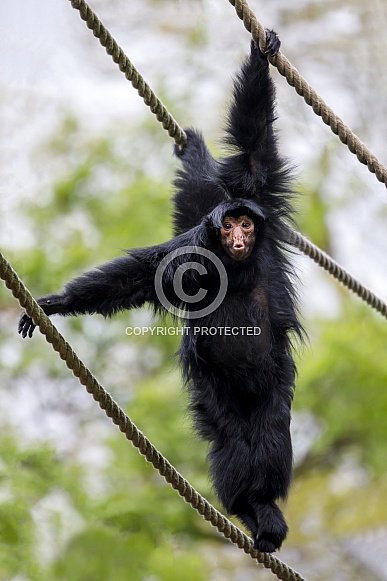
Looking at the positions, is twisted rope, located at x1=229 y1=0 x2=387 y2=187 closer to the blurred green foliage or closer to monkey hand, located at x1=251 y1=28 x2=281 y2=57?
monkey hand, located at x1=251 y1=28 x2=281 y2=57

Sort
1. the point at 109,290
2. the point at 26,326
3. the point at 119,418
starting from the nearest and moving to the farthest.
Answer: the point at 119,418
the point at 26,326
the point at 109,290

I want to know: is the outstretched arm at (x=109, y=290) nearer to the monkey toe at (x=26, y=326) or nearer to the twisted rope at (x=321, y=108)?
the monkey toe at (x=26, y=326)

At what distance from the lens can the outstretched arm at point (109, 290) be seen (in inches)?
218

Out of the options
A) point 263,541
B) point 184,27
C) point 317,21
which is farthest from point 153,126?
point 263,541

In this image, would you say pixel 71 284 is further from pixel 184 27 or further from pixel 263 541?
pixel 184 27

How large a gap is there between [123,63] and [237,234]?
1.32m

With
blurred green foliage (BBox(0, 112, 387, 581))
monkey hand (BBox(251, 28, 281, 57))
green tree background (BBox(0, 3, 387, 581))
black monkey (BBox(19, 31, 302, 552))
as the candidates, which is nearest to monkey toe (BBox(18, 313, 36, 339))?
black monkey (BBox(19, 31, 302, 552))

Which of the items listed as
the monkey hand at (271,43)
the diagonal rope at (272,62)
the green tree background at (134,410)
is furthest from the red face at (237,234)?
the green tree background at (134,410)

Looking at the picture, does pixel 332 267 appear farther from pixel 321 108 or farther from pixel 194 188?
pixel 321 108

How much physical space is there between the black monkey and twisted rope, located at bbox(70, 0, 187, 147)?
0.49 meters

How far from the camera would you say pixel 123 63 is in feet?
17.7

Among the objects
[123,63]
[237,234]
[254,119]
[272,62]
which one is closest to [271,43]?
[272,62]

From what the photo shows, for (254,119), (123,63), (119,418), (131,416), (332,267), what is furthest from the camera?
(131,416)

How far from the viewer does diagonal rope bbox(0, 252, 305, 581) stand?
4441mm
